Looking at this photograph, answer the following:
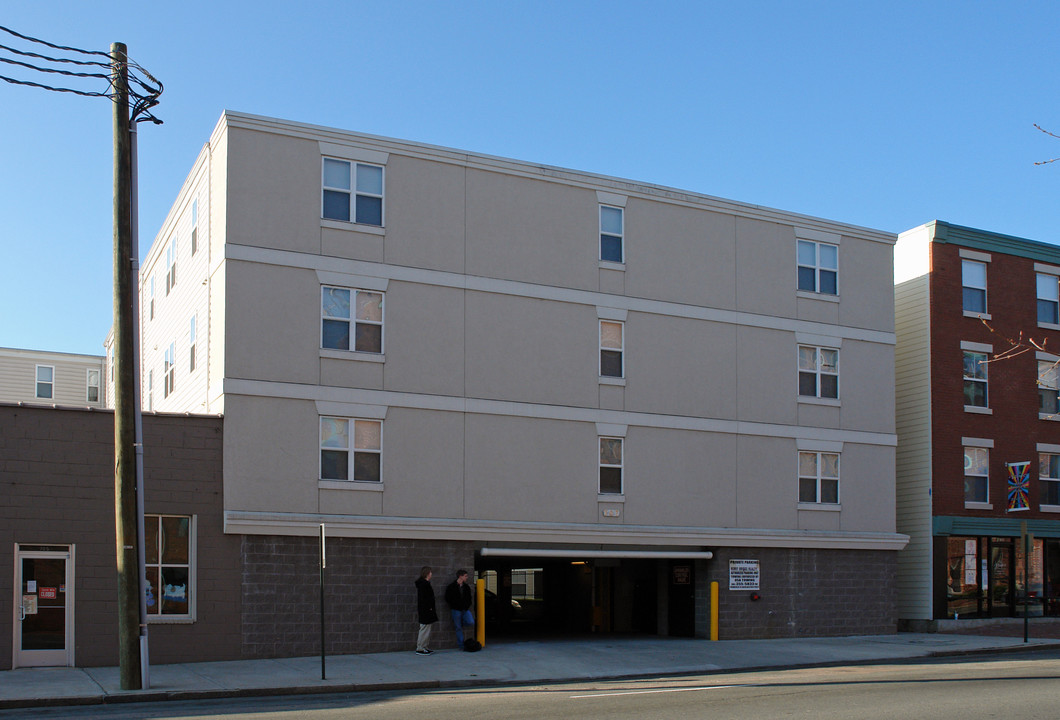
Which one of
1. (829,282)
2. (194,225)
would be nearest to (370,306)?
(194,225)

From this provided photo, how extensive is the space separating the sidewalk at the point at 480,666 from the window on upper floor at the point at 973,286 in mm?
9322

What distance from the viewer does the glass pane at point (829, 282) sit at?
29.1m

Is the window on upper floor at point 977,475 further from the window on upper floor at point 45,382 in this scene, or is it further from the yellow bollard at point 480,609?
the window on upper floor at point 45,382

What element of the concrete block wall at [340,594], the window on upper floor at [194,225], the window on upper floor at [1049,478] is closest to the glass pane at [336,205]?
the window on upper floor at [194,225]

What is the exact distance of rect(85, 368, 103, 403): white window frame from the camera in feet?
147

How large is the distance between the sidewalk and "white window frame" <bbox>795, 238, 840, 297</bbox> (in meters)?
→ 8.78

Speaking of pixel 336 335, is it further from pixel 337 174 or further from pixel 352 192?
pixel 337 174

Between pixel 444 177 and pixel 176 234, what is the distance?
25.3 ft

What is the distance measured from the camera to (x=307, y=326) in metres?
22.7

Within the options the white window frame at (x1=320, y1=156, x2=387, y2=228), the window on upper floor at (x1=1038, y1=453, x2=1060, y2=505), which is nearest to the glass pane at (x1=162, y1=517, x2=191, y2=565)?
the white window frame at (x1=320, y1=156, x2=387, y2=228)

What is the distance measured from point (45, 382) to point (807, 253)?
3052cm

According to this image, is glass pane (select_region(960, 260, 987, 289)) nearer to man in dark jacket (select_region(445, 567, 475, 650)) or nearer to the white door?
man in dark jacket (select_region(445, 567, 475, 650))

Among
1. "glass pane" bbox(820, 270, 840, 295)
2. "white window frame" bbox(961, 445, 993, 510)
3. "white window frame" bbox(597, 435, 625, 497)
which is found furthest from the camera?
"white window frame" bbox(961, 445, 993, 510)

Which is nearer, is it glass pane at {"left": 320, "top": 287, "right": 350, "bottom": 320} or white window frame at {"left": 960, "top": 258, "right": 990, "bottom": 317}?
glass pane at {"left": 320, "top": 287, "right": 350, "bottom": 320}
